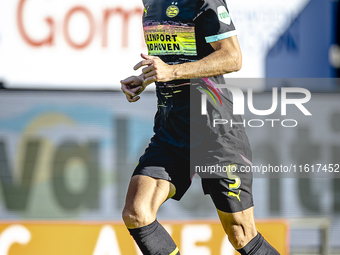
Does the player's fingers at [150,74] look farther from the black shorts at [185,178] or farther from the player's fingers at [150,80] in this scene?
the black shorts at [185,178]

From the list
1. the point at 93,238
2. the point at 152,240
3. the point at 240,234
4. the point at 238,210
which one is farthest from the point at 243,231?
the point at 93,238

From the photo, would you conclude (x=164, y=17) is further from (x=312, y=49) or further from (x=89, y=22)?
(x=312, y=49)

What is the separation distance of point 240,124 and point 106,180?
7.22 ft

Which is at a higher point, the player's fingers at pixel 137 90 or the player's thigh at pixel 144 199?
the player's fingers at pixel 137 90

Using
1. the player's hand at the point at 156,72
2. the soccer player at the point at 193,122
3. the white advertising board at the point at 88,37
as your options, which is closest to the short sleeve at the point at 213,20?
the soccer player at the point at 193,122

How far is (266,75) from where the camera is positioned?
5305 millimetres

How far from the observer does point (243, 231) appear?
8.25 ft

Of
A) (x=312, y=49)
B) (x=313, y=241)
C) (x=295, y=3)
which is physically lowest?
(x=313, y=241)

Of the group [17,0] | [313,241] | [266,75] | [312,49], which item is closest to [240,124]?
[313,241]

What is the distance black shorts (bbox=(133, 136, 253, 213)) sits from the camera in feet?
8.11

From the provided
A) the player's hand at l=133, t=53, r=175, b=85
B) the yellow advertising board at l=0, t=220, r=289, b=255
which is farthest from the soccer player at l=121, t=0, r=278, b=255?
the yellow advertising board at l=0, t=220, r=289, b=255

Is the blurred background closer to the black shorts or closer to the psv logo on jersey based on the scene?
the black shorts

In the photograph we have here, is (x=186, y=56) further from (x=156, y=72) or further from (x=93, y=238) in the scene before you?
(x=93, y=238)

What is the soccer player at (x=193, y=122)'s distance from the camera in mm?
2367
